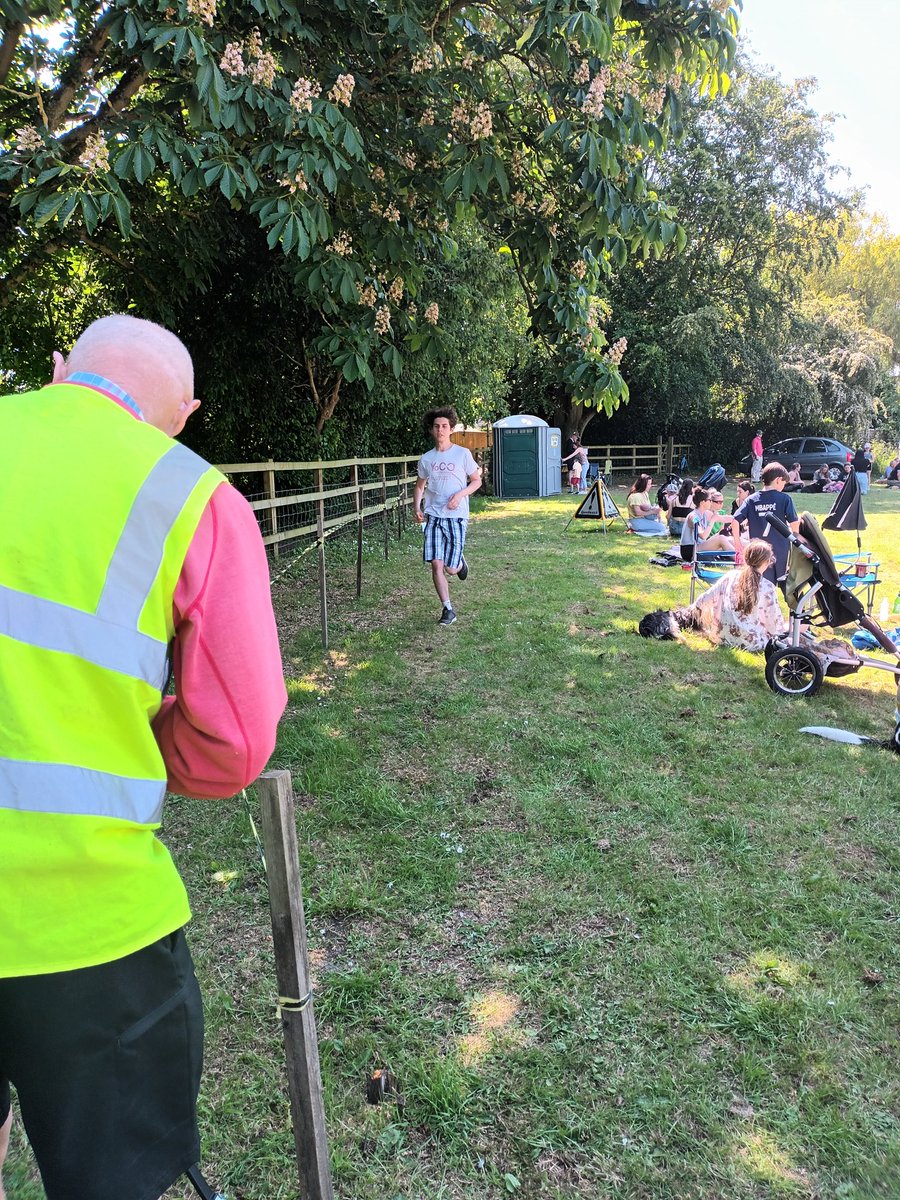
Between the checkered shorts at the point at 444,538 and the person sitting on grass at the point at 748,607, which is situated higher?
the checkered shorts at the point at 444,538

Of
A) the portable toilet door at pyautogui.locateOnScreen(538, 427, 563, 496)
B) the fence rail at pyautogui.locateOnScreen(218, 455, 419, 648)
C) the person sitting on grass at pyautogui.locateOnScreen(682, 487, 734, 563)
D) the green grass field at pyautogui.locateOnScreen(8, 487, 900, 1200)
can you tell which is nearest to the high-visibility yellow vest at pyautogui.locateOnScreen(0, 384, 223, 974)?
the green grass field at pyautogui.locateOnScreen(8, 487, 900, 1200)

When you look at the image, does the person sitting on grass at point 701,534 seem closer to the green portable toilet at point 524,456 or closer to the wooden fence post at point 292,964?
the wooden fence post at point 292,964

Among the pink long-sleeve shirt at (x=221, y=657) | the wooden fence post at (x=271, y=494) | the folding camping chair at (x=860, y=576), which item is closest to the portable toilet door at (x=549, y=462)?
the folding camping chair at (x=860, y=576)

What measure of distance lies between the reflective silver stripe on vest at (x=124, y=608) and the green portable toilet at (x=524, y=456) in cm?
2044

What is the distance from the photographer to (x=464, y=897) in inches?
120

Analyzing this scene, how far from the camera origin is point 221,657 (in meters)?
1.13

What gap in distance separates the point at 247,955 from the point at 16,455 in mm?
2251

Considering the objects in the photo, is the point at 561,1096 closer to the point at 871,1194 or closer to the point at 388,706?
the point at 871,1194

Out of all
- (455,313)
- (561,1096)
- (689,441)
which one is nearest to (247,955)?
(561,1096)

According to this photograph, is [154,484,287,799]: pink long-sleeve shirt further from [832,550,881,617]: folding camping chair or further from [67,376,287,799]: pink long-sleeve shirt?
[832,550,881,617]: folding camping chair

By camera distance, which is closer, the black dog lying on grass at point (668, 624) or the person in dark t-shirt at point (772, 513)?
the person in dark t-shirt at point (772, 513)

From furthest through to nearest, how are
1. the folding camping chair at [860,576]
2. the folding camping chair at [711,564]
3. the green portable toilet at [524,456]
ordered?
the green portable toilet at [524,456] → the folding camping chair at [711,564] → the folding camping chair at [860,576]

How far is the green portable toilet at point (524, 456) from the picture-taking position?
21.0m

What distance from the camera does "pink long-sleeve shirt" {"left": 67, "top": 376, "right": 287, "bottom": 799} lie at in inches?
43.6
